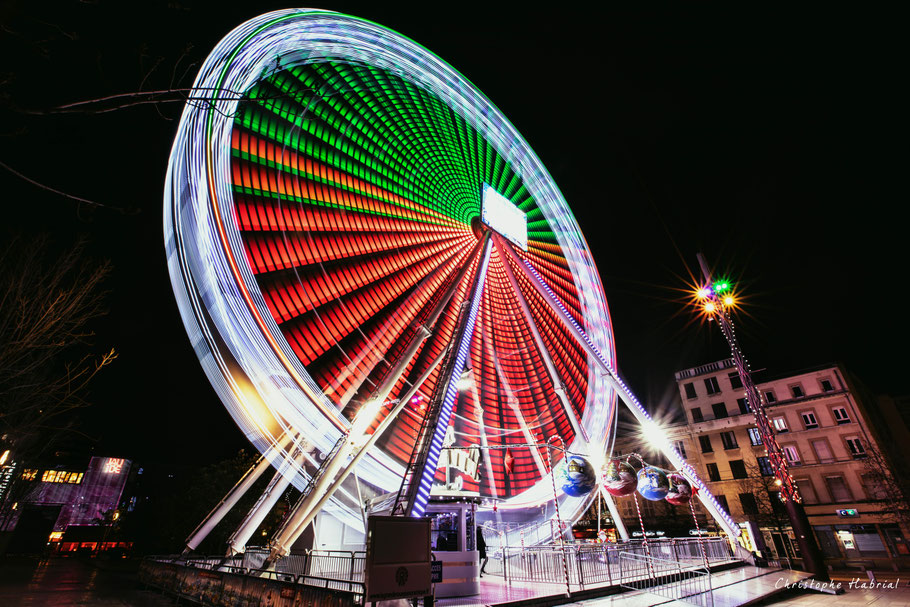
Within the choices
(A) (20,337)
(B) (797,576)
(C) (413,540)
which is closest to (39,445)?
(A) (20,337)

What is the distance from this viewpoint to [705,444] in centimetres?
3478

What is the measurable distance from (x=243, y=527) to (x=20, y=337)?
6.22 metres

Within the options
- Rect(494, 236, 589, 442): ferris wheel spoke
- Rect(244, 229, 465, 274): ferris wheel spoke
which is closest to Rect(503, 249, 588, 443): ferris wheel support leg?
Rect(494, 236, 589, 442): ferris wheel spoke

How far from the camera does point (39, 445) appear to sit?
69.1 ft

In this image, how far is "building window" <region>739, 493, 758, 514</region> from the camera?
30122mm

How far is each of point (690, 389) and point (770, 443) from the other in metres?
29.3

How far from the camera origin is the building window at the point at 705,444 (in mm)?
34406

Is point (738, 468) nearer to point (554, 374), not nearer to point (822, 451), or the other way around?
point (822, 451)

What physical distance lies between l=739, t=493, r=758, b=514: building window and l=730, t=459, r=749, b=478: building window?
5.01 ft

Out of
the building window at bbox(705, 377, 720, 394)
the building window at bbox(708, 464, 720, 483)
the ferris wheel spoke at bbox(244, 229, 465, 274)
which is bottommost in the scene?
the building window at bbox(708, 464, 720, 483)

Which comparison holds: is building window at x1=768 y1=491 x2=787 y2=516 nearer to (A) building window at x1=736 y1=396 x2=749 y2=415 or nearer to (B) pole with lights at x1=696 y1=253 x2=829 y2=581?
(A) building window at x1=736 y1=396 x2=749 y2=415

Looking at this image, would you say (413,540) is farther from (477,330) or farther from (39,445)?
(39,445)

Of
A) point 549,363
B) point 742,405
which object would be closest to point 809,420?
point 742,405

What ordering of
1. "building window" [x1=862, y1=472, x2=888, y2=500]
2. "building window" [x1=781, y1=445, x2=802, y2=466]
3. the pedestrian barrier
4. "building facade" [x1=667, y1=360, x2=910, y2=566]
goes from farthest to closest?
1. "building window" [x1=781, y1=445, x2=802, y2=466]
2. "building facade" [x1=667, y1=360, x2=910, y2=566]
3. "building window" [x1=862, y1=472, x2=888, y2=500]
4. the pedestrian barrier
